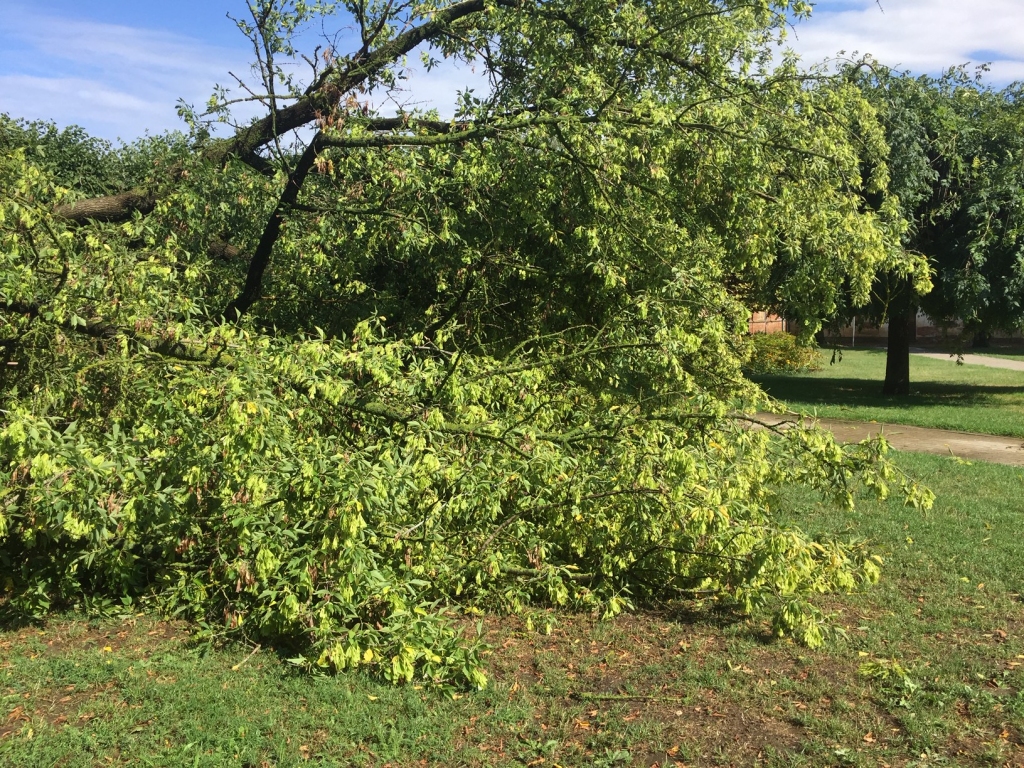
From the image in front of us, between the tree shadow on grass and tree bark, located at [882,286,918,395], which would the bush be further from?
tree bark, located at [882,286,918,395]

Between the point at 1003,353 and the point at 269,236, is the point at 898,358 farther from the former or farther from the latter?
the point at 1003,353

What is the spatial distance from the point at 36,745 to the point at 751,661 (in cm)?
334

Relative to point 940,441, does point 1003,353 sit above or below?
above

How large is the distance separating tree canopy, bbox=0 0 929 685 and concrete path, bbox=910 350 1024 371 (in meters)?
20.4

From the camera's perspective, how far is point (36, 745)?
12.3 ft

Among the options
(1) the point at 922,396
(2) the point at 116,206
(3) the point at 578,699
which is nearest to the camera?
(3) the point at 578,699

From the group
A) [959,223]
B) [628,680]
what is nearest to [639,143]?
[628,680]

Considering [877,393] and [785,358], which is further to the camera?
[785,358]

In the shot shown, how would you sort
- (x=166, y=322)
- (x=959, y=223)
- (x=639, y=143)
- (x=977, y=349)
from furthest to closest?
1. (x=977, y=349)
2. (x=959, y=223)
3. (x=639, y=143)
4. (x=166, y=322)

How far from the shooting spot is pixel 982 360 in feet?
96.6

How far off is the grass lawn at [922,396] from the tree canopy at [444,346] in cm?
356

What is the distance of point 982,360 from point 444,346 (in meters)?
26.6

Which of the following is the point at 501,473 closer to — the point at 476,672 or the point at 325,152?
the point at 476,672

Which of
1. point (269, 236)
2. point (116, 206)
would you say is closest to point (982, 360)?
point (269, 236)
